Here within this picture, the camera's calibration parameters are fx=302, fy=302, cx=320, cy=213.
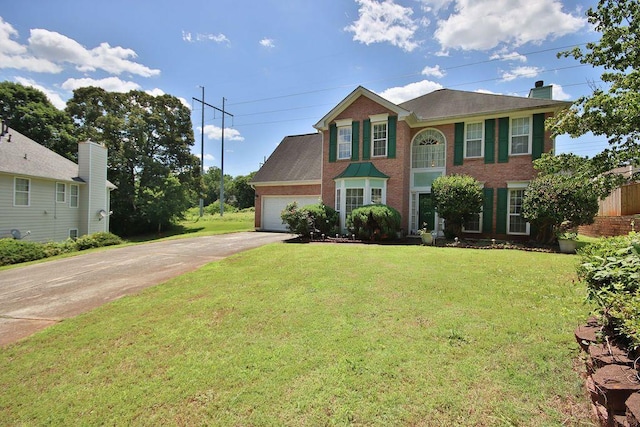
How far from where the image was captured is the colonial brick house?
Result: 1339 centimetres

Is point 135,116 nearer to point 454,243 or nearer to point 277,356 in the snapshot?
point 454,243

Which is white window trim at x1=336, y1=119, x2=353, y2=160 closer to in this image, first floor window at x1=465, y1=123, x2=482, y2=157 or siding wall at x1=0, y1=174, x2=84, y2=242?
first floor window at x1=465, y1=123, x2=482, y2=157

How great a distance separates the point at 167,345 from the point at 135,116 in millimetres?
31104

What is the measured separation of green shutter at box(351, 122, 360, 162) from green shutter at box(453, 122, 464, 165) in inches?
185

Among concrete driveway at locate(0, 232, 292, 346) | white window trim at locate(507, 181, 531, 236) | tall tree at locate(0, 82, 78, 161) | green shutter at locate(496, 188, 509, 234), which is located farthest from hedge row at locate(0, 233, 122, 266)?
white window trim at locate(507, 181, 531, 236)

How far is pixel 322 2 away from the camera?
11219 mm

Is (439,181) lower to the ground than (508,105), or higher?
lower

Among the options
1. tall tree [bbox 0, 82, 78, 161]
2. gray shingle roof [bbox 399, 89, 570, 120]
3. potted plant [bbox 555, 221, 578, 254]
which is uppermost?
tall tree [bbox 0, 82, 78, 161]

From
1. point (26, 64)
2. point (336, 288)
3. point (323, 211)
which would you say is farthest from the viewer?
point (26, 64)

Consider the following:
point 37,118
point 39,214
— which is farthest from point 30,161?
point 37,118

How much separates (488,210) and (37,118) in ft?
116

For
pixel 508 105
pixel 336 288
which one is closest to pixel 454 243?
pixel 508 105

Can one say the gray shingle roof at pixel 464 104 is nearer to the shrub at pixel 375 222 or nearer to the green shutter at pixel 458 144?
the green shutter at pixel 458 144

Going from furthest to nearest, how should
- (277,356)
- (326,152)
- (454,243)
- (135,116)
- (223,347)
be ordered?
(135,116) < (326,152) < (454,243) < (223,347) < (277,356)
